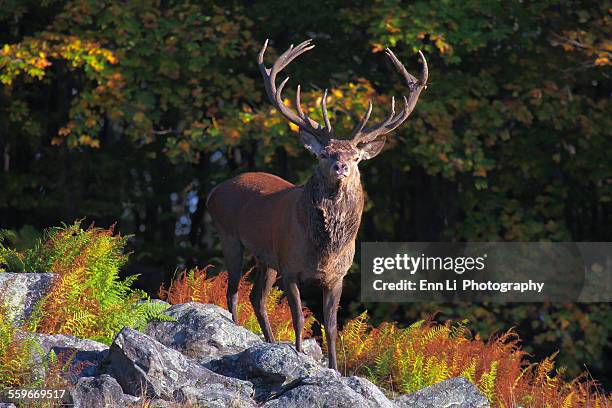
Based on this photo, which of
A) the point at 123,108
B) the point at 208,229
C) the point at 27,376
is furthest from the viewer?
the point at 208,229

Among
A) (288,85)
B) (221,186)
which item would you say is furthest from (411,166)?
(221,186)

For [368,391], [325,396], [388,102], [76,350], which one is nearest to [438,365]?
[368,391]

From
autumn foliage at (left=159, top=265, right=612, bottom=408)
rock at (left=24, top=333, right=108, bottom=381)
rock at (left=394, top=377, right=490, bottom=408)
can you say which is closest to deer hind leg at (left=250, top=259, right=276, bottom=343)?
autumn foliage at (left=159, top=265, right=612, bottom=408)

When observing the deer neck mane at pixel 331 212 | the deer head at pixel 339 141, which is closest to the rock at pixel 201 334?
the deer neck mane at pixel 331 212

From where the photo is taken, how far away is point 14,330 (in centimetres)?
816

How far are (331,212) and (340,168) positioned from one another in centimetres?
47

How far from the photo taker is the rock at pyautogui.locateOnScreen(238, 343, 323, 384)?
813 cm

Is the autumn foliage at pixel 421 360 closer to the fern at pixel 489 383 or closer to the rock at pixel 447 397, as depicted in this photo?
the fern at pixel 489 383

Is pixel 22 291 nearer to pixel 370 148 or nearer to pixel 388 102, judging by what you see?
pixel 370 148

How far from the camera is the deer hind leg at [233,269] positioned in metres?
10.1

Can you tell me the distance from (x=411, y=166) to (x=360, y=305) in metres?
2.29

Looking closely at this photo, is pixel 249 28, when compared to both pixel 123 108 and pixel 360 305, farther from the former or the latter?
pixel 360 305

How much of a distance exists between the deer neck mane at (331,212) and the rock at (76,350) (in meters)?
1.83

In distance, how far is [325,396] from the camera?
776cm
